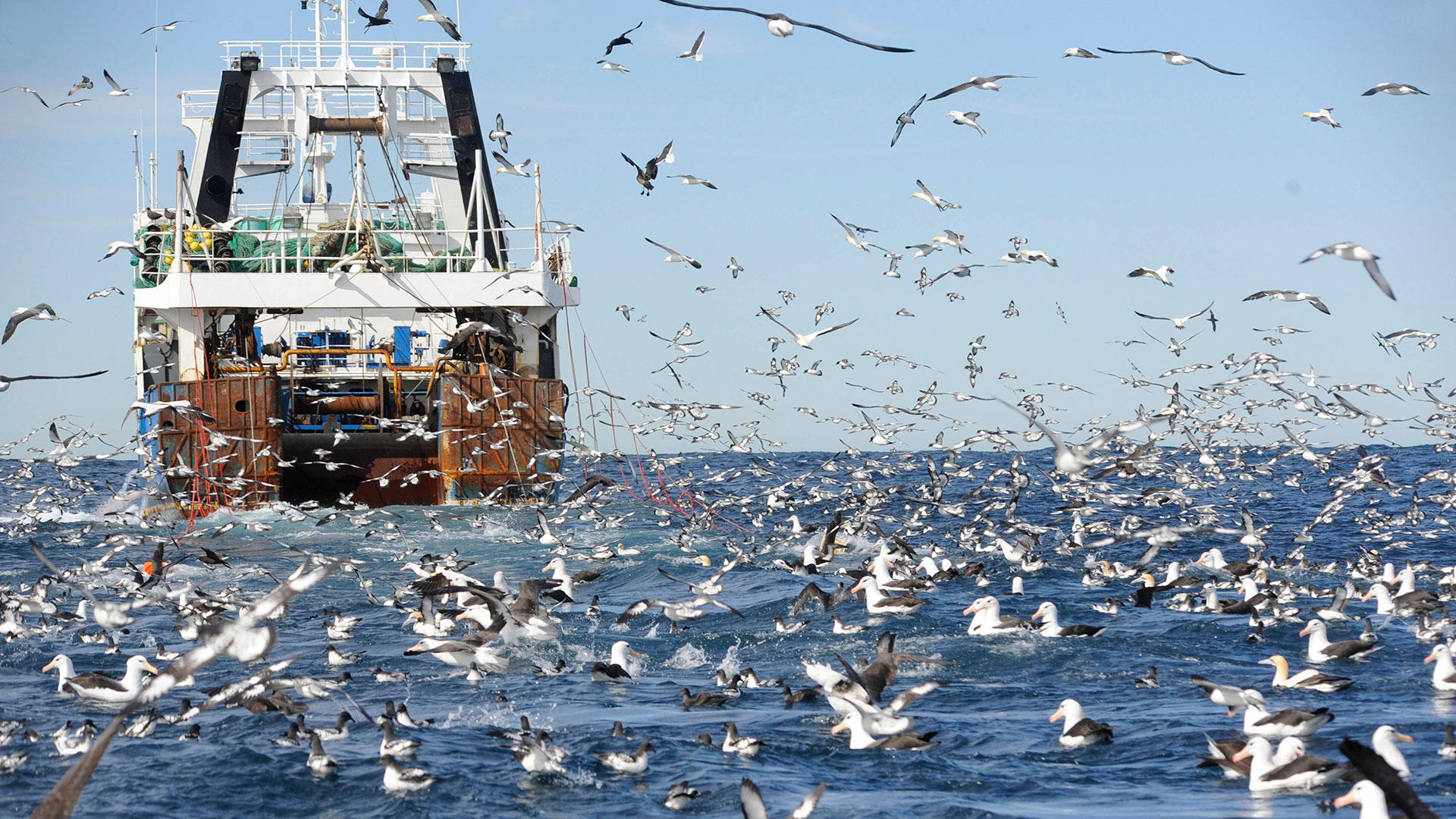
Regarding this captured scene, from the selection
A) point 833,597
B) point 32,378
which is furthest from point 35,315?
point 833,597

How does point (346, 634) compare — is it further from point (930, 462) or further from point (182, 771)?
point (930, 462)

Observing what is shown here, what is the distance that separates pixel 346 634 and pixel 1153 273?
12.0 metres

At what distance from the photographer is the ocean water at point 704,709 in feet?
36.8

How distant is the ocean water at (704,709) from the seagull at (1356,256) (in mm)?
4282

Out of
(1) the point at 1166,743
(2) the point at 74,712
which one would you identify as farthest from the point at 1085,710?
(2) the point at 74,712

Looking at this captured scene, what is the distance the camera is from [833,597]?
19047 mm

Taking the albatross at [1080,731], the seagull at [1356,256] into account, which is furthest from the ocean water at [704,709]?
the seagull at [1356,256]

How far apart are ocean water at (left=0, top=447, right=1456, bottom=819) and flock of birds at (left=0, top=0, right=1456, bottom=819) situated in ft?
0.58

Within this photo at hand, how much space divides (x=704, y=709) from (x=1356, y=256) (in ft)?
25.6

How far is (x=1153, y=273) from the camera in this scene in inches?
751

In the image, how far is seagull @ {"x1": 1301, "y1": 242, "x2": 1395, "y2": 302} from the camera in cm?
1272

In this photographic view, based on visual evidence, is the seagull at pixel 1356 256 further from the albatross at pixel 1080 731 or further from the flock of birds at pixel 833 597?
the albatross at pixel 1080 731

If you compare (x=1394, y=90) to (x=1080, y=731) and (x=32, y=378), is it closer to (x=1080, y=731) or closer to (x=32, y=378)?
(x=1080, y=731)

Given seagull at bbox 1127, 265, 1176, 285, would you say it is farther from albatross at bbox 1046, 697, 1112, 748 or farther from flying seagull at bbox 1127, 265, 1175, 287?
albatross at bbox 1046, 697, 1112, 748
